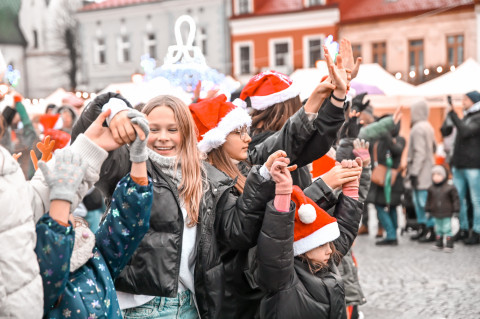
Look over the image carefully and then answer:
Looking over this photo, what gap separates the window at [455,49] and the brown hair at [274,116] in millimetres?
26107

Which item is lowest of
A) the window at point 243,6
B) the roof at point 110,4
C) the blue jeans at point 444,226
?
the blue jeans at point 444,226

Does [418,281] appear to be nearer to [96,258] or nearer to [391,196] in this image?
[391,196]

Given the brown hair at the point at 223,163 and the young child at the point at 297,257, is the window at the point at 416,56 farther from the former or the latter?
the young child at the point at 297,257

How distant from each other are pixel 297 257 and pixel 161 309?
0.72 metres

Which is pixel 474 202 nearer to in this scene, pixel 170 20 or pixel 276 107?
Answer: pixel 276 107

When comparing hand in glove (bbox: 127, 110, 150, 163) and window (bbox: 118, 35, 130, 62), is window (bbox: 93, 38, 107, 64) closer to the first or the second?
window (bbox: 118, 35, 130, 62)

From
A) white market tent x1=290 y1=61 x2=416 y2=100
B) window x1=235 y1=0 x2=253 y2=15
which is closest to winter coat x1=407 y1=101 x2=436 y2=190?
white market tent x1=290 y1=61 x2=416 y2=100

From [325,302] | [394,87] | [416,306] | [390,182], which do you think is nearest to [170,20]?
[394,87]

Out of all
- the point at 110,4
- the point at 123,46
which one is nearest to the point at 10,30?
the point at 110,4

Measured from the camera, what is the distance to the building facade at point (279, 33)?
31250 mm

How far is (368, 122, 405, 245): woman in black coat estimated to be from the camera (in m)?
8.70

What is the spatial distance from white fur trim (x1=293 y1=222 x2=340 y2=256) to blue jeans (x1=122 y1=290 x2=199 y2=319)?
59cm

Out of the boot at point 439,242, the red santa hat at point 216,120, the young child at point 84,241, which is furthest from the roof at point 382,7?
the young child at point 84,241

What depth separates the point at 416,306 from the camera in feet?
18.1
